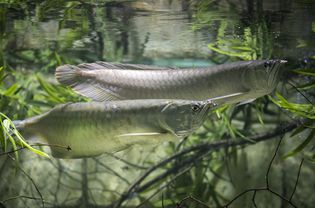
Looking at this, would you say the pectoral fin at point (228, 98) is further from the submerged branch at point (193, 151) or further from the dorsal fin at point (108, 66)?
the submerged branch at point (193, 151)

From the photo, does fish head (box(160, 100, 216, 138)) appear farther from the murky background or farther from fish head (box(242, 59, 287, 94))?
the murky background

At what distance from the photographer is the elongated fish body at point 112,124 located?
2.01 meters

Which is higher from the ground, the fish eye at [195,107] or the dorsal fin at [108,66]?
the dorsal fin at [108,66]

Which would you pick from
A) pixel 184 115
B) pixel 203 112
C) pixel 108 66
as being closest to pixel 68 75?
pixel 108 66

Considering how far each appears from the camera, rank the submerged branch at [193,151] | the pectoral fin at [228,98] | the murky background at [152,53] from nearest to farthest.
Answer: the pectoral fin at [228,98], the murky background at [152,53], the submerged branch at [193,151]

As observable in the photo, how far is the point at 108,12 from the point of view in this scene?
3.48 metres

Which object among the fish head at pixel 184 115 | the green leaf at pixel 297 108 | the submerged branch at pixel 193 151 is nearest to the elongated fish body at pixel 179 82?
the fish head at pixel 184 115

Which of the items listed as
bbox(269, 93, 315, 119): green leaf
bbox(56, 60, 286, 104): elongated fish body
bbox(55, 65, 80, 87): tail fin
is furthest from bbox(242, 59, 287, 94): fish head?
bbox(55, 65, 80, 87): tail fin

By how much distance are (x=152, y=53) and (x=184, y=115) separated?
153 inches

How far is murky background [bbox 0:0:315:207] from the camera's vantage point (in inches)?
137

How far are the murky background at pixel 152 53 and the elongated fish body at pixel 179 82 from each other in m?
1.08

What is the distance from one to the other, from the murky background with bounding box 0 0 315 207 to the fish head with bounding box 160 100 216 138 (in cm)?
148

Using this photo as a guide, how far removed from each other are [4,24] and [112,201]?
2.52 metres

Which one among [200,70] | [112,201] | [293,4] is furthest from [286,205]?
[200,70]
